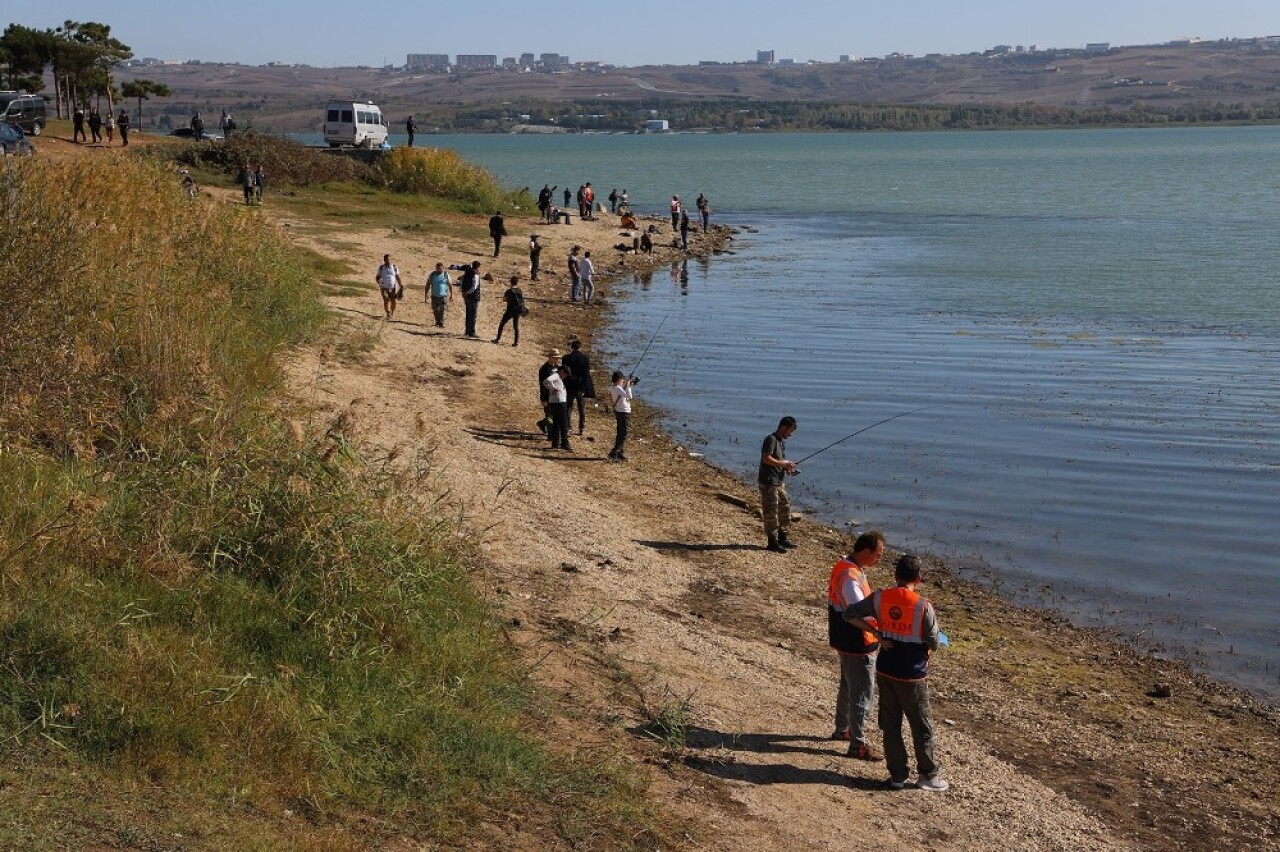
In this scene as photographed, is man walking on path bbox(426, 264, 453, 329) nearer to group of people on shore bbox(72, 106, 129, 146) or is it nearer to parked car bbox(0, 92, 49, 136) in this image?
parked car bbox(0, 92, 49, 136)

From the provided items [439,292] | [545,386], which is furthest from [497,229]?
[545,386]

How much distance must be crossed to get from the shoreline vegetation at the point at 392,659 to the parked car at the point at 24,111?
3117cm

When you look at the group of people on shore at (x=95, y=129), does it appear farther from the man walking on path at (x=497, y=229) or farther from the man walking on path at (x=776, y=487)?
the man walking on path at (x=776, y=487)

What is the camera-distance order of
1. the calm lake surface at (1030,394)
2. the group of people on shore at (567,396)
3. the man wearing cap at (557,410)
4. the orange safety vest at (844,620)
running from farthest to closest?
1. the group of people on shore at (567,396)
2. the man wearing cap at (557,410)
3. the calm lake surface at (1030,394)
4. the orange safety vest at (844,620)

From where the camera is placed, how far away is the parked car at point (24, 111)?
4375 centimetres

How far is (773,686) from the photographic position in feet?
38.0

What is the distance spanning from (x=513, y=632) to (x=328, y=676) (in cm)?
230

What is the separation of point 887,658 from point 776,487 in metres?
6.05

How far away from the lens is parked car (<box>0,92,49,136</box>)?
4375 cm

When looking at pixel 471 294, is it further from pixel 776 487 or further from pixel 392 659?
pixel 392 659

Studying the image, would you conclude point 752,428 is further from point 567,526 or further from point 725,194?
point 725,194

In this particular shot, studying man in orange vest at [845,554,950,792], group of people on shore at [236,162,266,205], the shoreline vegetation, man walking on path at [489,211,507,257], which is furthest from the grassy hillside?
group of people on shore at [236,162,266,205]

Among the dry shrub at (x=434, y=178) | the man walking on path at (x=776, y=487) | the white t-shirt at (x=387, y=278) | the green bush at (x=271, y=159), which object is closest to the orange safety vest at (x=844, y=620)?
the man walking on path at (x=776, y=487)

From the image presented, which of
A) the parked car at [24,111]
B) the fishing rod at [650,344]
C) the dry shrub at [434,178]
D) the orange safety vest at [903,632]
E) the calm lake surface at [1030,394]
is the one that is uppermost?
the parked car at [24,111]
